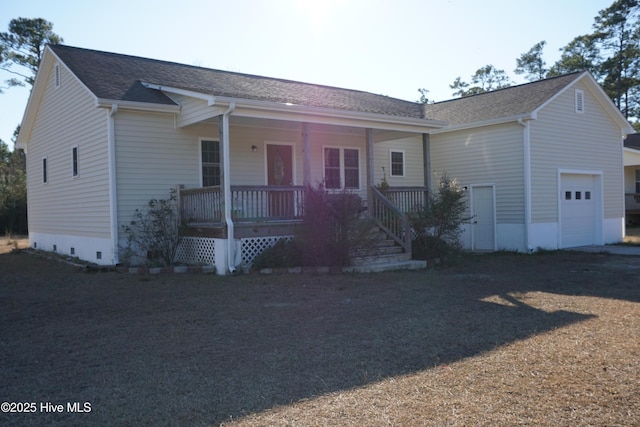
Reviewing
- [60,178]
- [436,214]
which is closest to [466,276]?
[436,214]

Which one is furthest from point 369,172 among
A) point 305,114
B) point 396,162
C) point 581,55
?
point 581,55

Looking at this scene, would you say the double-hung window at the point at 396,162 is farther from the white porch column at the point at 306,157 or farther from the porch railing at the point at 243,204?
the white porch column at the point at 306,157

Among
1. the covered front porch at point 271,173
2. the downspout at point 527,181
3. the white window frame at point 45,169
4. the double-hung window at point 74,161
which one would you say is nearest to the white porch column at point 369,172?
the covered front porch at point 271,173

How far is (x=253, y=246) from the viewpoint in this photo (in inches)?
463

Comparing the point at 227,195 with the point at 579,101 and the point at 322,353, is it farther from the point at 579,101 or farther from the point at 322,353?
the point at 579,101

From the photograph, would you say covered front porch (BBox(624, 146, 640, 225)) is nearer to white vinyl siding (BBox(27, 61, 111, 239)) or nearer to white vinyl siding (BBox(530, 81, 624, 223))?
white vinyl siding (BBox(530, 81, 624, 223))

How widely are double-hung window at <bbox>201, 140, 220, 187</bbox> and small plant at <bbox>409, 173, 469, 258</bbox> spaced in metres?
5.26

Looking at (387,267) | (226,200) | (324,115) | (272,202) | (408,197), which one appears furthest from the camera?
(408,197)

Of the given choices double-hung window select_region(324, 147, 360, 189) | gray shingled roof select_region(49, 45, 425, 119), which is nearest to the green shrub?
gray shingled roof select_region(49, 45, 425, 119)

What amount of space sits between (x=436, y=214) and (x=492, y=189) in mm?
4721

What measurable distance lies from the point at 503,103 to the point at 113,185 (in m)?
12.2

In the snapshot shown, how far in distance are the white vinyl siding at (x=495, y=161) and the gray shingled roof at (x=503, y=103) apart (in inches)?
17.4

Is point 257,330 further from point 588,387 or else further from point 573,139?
point 573,139

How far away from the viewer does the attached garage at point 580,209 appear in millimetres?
17031
